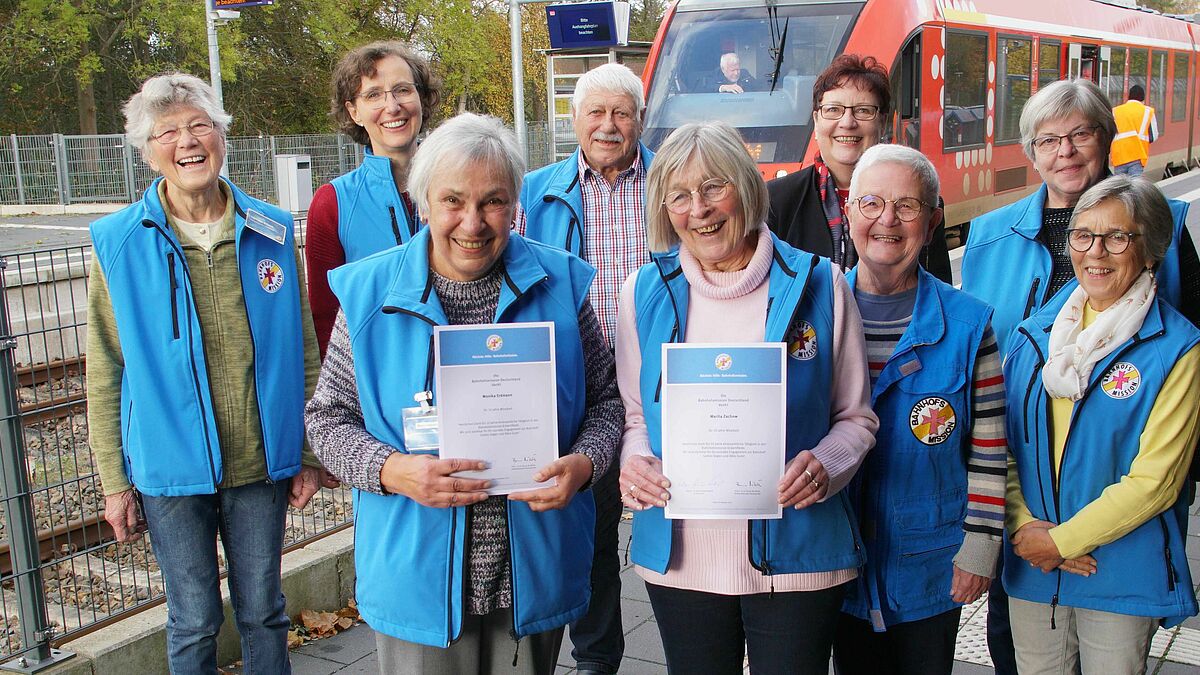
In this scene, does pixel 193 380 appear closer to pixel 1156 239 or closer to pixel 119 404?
pixel 119 404

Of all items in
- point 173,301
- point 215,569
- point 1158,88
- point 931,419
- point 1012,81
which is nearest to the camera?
point 931,419

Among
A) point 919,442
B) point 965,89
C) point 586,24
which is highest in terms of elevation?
point 586,24

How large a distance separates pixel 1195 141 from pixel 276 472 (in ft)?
93.2

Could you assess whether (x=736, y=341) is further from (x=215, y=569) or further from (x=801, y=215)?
(x=215, y=569)

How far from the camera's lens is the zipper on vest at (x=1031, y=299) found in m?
3.46

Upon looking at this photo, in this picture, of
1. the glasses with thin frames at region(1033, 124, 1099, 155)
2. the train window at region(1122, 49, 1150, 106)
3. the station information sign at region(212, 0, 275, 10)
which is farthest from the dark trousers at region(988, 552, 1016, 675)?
the train window at region(1122, 49, 1150, 106)

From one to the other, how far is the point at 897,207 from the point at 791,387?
611 millimetres

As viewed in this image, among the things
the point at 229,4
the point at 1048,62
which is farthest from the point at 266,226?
the point at 229,4

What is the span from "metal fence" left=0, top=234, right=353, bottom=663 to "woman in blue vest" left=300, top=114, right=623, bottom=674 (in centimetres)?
148

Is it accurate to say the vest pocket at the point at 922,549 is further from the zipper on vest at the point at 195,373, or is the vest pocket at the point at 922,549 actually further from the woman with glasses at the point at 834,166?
the zipper on vest at the point at 195,373

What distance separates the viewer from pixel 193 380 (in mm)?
3299

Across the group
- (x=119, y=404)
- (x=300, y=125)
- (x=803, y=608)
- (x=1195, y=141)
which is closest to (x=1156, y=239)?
(x=803, y=608)

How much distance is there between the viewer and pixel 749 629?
265cm

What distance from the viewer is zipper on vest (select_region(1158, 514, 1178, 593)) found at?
2926 mm
